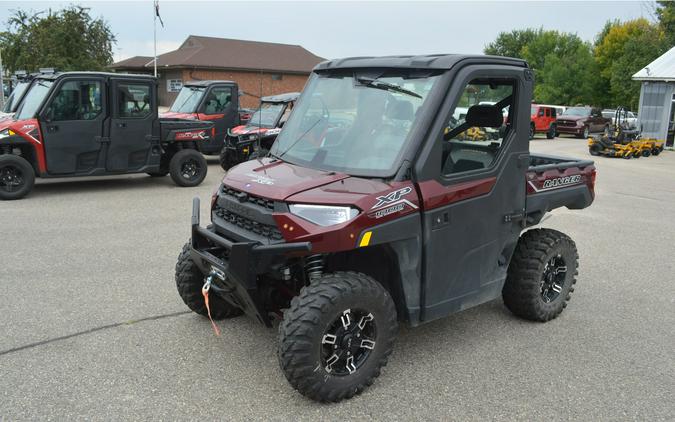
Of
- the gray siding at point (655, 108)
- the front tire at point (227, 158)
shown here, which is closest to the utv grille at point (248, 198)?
the front tire at point (227, 158)

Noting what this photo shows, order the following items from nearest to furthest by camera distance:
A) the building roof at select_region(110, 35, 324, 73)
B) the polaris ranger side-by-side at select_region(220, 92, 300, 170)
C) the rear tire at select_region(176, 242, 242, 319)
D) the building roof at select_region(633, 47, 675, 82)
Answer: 1. the rear tire at select_region(176, 242, 242, 319)
2. the polaris ranger side-by-side at select_region(220, 92, 300, 170)
3. the building roof at select_region(633, 47, 675, 82)
4. the building roof at select_region(110, 35, 324, 73)

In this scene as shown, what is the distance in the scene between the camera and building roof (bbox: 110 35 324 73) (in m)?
44.9

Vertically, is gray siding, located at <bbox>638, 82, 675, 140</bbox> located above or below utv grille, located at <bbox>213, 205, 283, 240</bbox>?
above

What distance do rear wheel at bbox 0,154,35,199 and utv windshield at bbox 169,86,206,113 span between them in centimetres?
579

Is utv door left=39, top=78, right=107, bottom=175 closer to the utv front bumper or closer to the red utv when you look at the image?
the utv front bumper

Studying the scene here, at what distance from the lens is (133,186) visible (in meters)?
11.6

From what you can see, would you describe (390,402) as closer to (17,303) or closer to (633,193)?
(17,303)

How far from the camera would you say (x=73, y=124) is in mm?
10039

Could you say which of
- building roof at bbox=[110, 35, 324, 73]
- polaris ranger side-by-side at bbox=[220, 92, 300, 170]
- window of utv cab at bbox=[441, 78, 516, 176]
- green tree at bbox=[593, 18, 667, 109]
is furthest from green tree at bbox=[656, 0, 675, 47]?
window of utv cab at bbox=[441, 78, 516, 176]

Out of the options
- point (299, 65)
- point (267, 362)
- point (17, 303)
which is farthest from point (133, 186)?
A: point (299, 65)

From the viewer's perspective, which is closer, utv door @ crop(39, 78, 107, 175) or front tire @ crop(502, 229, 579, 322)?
front tire @ crop(502, 229, 579, 322)

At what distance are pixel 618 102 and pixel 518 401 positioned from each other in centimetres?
5474

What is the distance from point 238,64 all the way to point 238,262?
4438cm

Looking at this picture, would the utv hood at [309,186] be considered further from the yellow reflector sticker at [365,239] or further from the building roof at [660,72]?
the building roof at [660,72]
